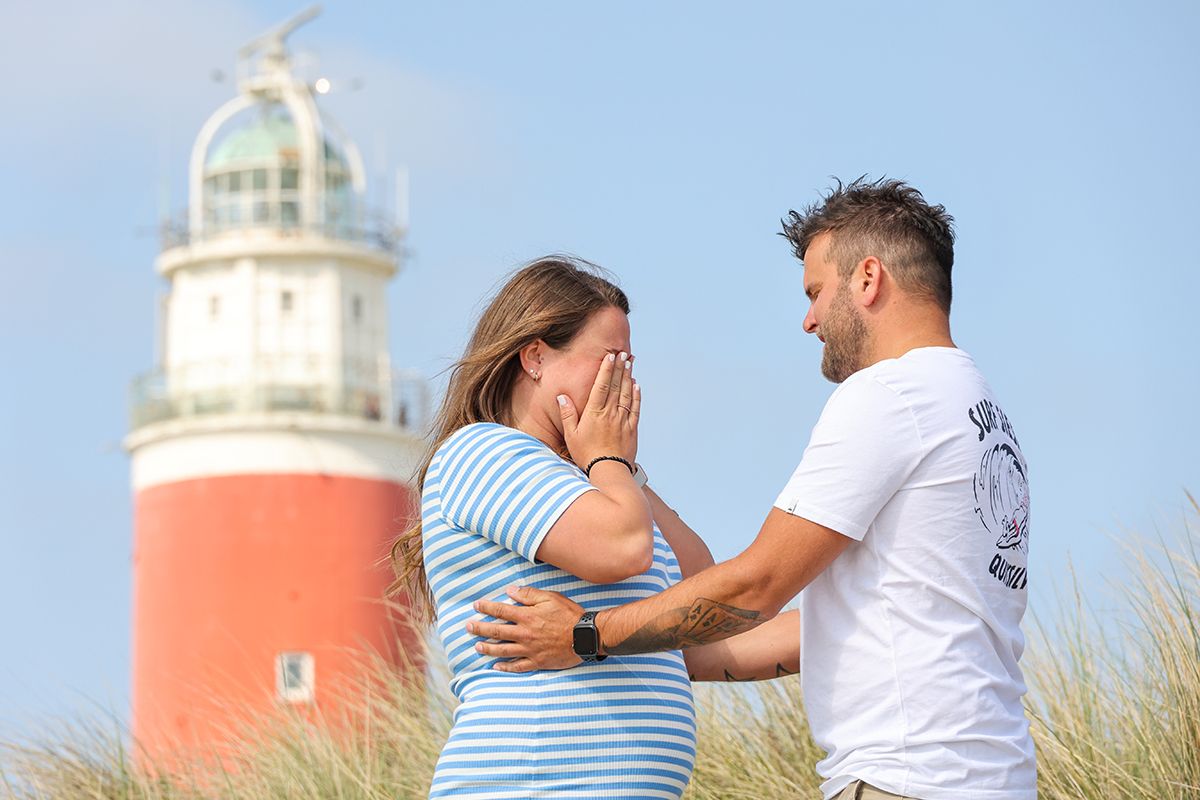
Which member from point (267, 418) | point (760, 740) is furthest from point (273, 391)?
point (760, 740)

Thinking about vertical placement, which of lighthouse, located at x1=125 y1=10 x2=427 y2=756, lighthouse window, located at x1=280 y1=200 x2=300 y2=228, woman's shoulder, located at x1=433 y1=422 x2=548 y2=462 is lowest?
woman's shoulder, located at x1=433 y1=422 x2=548 y2=462

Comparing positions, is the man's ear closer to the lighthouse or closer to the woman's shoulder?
the woman's shoulder

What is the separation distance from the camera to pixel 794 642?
3422 millimetres

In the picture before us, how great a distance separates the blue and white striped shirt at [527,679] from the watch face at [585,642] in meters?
0.05

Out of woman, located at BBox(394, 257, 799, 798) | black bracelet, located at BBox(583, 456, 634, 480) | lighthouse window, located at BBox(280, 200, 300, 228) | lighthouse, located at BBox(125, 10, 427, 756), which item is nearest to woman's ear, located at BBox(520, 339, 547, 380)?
woman, located at BBox(394, 257, 799, 798)

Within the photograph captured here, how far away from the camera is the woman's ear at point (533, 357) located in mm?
3060

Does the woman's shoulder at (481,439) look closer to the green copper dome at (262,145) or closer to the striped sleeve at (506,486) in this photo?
the striped sleeve at (506,486)

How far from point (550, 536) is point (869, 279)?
73cm

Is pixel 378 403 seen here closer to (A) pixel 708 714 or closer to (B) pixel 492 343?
(A) pixel 708 714

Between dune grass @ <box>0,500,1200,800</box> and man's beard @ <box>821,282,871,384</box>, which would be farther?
dune grass @ <box>0,500,1200,800</box>

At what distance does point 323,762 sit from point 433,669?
770 millimetres

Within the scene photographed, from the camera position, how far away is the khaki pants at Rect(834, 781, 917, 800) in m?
2.63

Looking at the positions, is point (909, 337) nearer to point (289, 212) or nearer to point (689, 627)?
point (689, 627)

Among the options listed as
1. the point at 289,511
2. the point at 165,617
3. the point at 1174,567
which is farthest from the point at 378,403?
the point at 1174,567
